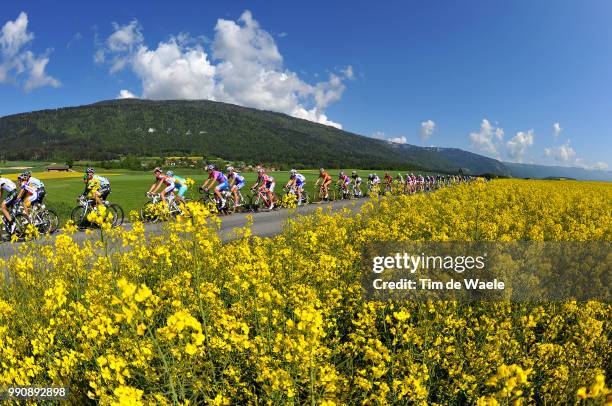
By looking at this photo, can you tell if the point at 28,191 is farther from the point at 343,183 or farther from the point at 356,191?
the point at 356,191

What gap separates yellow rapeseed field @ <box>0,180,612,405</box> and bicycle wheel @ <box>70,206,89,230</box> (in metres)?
8.16

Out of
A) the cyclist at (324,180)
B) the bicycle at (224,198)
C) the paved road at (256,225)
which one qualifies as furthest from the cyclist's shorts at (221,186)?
the cyclist at (324,180)

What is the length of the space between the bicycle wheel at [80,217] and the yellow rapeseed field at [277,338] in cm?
816

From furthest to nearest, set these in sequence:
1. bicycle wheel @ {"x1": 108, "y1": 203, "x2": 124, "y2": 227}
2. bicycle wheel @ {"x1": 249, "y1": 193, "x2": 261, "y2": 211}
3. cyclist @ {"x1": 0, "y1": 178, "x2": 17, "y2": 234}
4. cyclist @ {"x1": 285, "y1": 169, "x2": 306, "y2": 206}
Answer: cyclist @ {"x1": 285, "y1": 169, "x2": 306, "y2": 206}
bicycle wheel @ {"x1": 249, "y1": 193, "x2": 261, "y2": 211}
bicycle wheel @ {"x1": 108, "y1": 203, "x2": 124, "y2": 227}
cyclist @ {"x1": 0, "y1": 178, "x2": 17, "y2": 234}

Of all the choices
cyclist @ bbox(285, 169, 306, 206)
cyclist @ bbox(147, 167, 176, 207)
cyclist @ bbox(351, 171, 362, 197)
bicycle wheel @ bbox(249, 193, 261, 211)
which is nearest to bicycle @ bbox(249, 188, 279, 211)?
bicycle wheel @ bbox(249, 193, 261, 211)

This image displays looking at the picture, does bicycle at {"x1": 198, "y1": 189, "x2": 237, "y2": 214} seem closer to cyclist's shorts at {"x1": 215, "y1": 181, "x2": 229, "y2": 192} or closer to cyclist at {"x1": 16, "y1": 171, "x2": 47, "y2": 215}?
cyclist's shorts at {"x1": 215, "y1": 181, "x2": 229, "y2": 192}

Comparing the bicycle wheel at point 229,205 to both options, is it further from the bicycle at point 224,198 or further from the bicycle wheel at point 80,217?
the bicycle wheel at point 80,217

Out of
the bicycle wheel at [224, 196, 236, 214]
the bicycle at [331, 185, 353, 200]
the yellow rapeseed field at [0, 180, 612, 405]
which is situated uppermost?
the bicycle at [331, 185, 353, 200]

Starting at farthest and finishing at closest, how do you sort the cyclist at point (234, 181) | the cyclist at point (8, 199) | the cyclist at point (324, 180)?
the cyclist at point (324, 180) → the cyclist at point (234, 181) → the cyclist at point (8, 199)

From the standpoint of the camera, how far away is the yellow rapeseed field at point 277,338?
2.70 meters

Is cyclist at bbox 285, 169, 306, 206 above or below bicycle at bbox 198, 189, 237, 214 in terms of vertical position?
above

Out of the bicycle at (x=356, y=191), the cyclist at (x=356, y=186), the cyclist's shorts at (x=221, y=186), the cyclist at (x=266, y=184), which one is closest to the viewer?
the cyclist's shorts at (x=221, y=186)

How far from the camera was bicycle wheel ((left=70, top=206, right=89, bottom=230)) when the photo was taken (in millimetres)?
12808

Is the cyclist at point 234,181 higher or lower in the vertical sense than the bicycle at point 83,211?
higher
